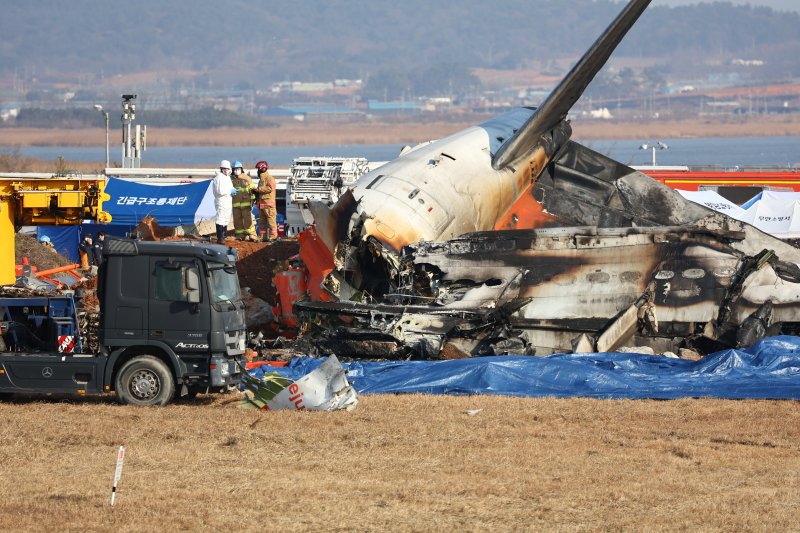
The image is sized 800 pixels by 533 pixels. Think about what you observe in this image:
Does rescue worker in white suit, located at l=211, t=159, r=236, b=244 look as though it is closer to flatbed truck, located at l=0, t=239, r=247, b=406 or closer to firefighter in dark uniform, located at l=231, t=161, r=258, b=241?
firefighter in dark uniform, located at l=231, t=161, r=258, b=241

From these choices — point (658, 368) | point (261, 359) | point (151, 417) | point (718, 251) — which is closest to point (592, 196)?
point (718, 251)

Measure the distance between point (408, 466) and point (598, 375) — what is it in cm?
631

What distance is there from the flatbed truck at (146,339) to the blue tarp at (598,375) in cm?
266

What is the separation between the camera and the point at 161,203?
34.5m

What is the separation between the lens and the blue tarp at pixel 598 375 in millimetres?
17984

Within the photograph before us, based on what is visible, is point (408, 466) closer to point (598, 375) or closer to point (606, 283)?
point (598, 375)

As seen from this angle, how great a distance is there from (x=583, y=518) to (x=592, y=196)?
15.6m

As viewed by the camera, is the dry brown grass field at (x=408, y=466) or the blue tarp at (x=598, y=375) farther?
the blue tarp at (x=598, y=375)

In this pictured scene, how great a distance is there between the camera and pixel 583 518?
10945 mm

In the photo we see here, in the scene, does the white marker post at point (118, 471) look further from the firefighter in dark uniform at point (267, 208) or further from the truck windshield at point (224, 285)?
the firefighter in dark uniform at point (267, 208)

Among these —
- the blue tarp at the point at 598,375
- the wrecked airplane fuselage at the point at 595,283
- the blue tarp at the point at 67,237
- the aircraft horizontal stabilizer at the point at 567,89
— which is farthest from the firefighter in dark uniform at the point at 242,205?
the blue tarp at the point at 598,375

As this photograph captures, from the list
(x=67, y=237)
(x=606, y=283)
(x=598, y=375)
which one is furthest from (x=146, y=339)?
(x=67, y=237)

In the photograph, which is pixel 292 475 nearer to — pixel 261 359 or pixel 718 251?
pixel 261 359

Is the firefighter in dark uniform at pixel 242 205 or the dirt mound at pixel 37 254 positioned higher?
the firefighter in dark uniform at pixel 242 205
